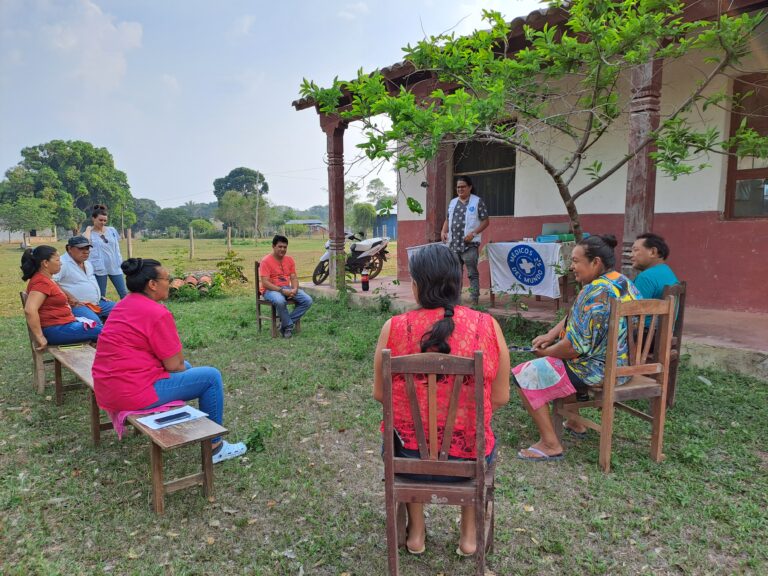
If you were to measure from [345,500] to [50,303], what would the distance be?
3.24 m

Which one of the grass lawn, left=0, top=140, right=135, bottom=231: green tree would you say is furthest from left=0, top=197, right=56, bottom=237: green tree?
the grass lawn

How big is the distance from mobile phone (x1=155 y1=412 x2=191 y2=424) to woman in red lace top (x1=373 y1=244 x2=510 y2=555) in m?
1.32

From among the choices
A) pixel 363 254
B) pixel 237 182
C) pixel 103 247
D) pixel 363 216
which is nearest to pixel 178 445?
pixel 103 247

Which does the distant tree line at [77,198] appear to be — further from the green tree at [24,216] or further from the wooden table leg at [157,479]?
the wooden table leg at [157,479]

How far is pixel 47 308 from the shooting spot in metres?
4.26

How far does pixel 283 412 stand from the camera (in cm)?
393

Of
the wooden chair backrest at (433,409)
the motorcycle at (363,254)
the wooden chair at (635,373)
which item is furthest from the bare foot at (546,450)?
the motorcycle at (363,254)

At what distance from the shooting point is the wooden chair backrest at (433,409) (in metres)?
1.73

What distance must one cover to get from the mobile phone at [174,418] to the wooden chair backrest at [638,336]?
237 cm

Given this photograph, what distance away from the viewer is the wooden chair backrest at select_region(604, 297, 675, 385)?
8.89 feet

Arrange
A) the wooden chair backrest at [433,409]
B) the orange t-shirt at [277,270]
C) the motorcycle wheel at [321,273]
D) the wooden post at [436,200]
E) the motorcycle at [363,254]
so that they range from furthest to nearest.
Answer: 1. the motorcycle at [363,254]
2. the motorcycle wheel at [321,273]
3. the wooden post at [436,200]
4. the orange t-shirt at [277,270]
5. the wooden chair backrest at [433,409]

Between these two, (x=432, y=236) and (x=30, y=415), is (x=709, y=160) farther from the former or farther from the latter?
(x=30, y=415)

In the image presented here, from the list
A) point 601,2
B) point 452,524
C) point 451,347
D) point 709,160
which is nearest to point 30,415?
point 452,524

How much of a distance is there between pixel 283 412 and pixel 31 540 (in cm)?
179
